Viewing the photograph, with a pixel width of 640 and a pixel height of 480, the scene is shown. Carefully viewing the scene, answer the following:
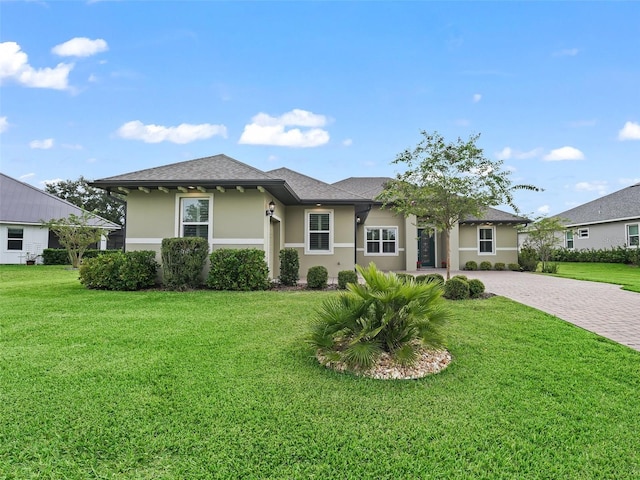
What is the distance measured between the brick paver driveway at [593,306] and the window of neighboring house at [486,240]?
837 centimetres

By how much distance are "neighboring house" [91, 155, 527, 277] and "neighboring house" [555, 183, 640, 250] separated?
6266mm

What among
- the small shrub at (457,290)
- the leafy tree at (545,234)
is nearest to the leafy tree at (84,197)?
the small shrub at (457,290)

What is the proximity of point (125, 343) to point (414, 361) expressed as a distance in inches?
148

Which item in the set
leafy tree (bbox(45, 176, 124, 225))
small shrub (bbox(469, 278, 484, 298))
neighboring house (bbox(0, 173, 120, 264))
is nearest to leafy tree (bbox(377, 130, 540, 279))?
small shrub (bbox(469, 278, 484, 298))

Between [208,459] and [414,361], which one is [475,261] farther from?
[208,459]

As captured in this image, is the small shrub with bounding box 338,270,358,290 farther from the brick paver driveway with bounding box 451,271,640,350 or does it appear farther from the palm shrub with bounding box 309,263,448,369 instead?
the palm shrub with bounding box 309,263,448,369

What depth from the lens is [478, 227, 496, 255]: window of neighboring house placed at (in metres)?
18.3

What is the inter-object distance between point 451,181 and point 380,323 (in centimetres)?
676

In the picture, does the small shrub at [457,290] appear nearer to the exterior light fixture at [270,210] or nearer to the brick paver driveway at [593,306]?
the brick paver driveway at [593,306]

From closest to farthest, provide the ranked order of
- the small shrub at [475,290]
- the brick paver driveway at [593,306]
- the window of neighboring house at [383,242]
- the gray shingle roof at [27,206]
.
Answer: the brick paver driveway at [593,306]
the small shrub at [475,290]
the window of neighboring house at [383,242]
the gray shingle roof at [27,206]

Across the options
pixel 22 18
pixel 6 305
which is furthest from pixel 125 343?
pixel 22 18

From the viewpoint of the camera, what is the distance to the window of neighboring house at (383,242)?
1698 cm

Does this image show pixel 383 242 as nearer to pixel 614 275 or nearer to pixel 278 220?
pixel 278 220

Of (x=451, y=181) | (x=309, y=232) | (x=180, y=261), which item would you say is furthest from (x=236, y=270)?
(x=451, y=181)
